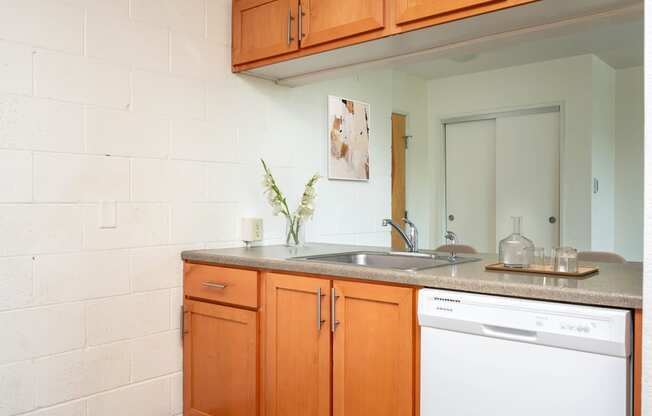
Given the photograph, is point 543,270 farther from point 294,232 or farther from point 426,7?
point 294,232

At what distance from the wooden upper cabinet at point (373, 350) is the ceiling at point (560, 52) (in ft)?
7.75

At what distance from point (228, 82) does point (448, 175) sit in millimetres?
3236

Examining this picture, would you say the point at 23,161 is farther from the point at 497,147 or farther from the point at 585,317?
the point at 497,147

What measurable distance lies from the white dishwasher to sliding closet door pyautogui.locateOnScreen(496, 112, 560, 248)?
11.5ft

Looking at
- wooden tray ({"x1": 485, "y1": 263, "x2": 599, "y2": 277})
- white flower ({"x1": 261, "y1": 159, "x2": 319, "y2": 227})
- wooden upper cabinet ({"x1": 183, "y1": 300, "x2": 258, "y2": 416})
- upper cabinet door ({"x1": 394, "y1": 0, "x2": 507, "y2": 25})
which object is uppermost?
upper cabinet door ({"x1": 394, "y1": 0, "x2": 507, "y2": 25})

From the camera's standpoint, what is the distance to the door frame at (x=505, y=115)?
14.8 feet

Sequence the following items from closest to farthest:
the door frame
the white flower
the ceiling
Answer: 1. the white flower
2. the ceiling
3. the door frame

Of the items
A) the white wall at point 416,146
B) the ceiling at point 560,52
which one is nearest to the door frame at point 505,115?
the white wall at point 416,146

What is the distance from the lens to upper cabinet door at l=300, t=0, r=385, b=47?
203cm

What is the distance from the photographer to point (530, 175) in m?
4.76

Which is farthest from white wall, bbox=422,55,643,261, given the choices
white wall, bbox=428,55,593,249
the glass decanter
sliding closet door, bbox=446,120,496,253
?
the glass decanter

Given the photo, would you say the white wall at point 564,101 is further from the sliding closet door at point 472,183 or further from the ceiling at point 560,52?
the sliding closet door at point 472,183

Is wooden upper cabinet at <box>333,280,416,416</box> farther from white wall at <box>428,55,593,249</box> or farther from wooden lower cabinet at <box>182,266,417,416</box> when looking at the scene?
white wall at <box>428,55,593,249</box>

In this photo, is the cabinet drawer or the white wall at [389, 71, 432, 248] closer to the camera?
the cabinet drawer
